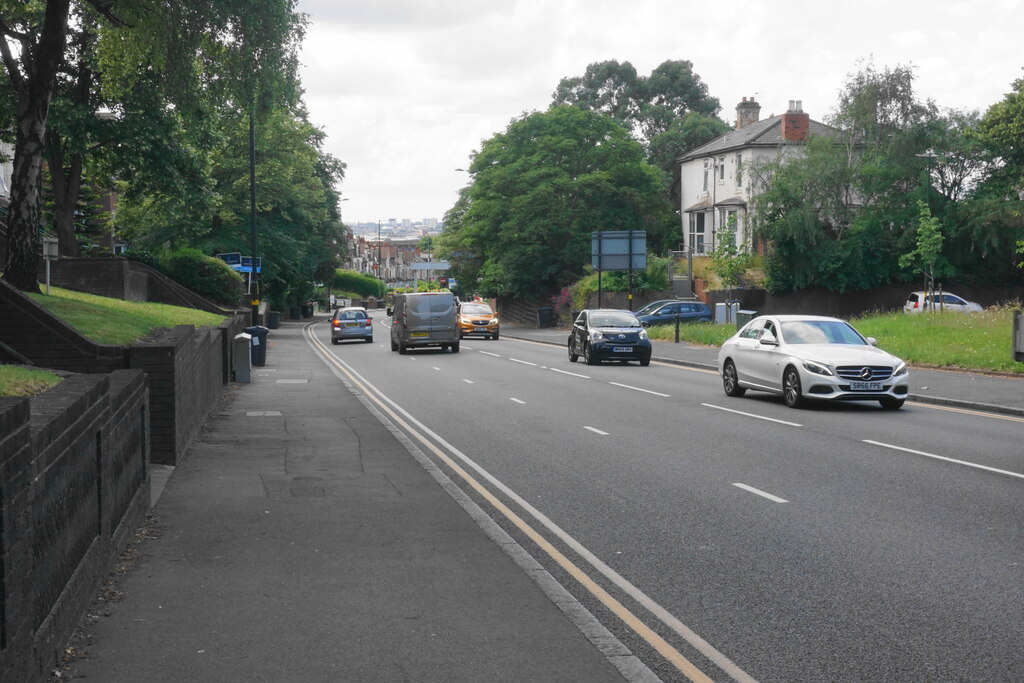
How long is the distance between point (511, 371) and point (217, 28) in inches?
438

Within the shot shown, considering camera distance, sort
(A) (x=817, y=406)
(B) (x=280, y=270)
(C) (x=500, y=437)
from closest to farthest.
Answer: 1. (C) (x=500, y=437)
2. (A) (x=817, y=406)
3. (B) (x=280, y=270)

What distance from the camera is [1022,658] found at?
16.6ft

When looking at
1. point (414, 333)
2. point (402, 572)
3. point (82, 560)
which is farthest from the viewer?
point (414, 333)

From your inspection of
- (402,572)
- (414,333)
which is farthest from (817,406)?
(414,333)

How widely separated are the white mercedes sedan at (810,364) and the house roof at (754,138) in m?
44.9

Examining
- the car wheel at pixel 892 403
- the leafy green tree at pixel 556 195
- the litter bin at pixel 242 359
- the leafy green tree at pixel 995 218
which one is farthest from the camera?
the leafy green tree at pixel 556 195

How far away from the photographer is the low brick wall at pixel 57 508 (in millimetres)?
4027

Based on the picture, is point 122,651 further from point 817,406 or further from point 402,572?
point 817,406

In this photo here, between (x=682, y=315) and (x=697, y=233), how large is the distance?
22.4 metres

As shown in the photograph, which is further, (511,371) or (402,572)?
(511,371)

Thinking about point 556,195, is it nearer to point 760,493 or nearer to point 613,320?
point 613,320

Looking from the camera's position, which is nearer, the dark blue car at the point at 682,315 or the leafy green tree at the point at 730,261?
the dark blue car at the point at 682,315

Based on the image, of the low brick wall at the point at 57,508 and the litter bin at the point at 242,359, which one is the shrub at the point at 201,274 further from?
the low brick wall at the point at 57,508

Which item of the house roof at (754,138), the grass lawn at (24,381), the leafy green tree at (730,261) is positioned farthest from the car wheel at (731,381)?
the house roof at (754,138)
